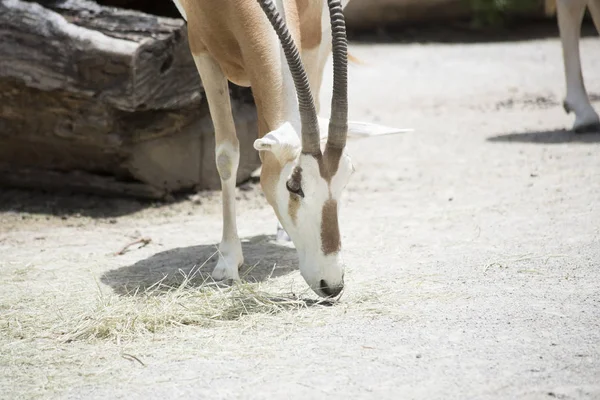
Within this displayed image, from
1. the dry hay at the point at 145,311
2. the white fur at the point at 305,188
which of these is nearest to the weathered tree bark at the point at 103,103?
the white fur at the point at 305,188

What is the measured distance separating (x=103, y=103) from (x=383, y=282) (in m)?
2.54

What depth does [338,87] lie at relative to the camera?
3.55 metres

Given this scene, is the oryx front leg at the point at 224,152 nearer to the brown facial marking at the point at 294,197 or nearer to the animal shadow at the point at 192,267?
the animal shadow at the point at 192,267

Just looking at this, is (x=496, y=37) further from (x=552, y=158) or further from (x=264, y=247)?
(x=264, y=247)

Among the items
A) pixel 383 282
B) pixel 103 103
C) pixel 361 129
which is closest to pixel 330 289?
pixel 383 282

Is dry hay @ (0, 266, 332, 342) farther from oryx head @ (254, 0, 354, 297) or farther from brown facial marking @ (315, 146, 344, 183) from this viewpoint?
brown facial marking @ (315, 146, 344, 183)

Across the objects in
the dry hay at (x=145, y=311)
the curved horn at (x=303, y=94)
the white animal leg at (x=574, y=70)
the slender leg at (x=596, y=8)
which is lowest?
the white animal leg at (x=574, y=70)

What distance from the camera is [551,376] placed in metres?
2.70

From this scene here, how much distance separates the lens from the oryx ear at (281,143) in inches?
136

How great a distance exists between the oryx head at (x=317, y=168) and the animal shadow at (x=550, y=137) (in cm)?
406

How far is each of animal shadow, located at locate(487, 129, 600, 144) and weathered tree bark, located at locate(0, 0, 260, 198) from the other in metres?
2.43

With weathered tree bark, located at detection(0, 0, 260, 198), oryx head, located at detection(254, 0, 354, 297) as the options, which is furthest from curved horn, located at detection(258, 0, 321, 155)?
weathered tree bark, located at detection(0, 0, 260, 198)

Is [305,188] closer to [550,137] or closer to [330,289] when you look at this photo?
[330,289]

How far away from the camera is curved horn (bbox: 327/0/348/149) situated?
11.6ft
